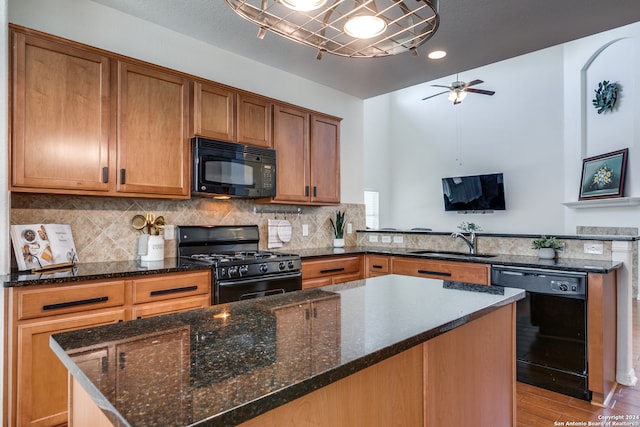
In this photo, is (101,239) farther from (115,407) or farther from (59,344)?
(115,407)

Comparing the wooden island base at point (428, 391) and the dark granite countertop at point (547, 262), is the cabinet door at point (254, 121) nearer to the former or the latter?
the dark granite countertop at point (547, 262)

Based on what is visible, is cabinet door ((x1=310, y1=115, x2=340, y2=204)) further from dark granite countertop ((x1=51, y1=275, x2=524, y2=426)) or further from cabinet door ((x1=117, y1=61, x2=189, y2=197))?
dark granite countertop ((x1=51, y1=275, x2=524, y2=426))

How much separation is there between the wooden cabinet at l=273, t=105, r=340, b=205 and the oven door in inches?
32.6

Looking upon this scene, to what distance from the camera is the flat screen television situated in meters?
7.04

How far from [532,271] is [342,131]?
2.60 metres

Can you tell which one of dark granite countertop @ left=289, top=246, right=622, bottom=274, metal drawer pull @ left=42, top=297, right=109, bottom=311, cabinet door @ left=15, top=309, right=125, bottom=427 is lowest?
cabinet door @ left=15, top=309, right=125, bottom=427

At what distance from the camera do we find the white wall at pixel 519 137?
562 cm

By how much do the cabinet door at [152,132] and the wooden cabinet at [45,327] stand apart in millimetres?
744

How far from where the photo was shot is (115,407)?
0.61 m

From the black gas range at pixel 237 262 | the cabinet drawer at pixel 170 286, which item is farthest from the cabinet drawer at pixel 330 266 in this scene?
the cabinet drawer at pixel 170 286

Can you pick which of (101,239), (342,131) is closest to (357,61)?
(342,131)

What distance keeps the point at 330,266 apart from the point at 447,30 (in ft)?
7.21

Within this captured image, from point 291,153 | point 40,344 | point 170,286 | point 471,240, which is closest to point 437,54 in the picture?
point 291,153

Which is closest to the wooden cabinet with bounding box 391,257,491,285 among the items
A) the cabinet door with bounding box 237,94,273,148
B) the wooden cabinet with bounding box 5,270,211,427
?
the cabinet door with bounding box 237,94,273,148
